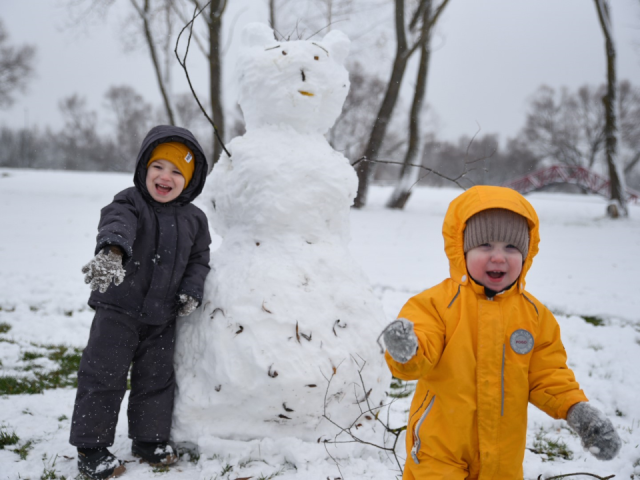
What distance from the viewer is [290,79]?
8.24ft

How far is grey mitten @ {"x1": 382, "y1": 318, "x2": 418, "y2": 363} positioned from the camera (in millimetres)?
1323

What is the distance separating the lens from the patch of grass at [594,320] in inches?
189

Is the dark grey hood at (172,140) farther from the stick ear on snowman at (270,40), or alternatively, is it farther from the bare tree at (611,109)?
the bare tree at (611,109)

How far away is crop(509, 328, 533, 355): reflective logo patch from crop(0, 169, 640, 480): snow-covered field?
3.26 ft

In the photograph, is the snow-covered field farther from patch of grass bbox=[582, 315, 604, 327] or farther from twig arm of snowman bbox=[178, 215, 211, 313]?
twig arm of snowman bbox=[178, 215, 211, 313]

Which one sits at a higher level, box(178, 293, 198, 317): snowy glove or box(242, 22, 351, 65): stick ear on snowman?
box(242, 22, 351, 65): stick ear on snowman

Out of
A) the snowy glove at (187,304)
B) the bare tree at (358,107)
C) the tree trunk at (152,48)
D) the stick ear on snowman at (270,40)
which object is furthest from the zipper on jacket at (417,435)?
the bare tree at (358,107)

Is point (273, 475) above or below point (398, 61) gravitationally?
below

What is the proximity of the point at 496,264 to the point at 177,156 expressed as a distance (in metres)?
1.63

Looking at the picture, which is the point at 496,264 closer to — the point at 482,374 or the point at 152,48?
the point at 482,374

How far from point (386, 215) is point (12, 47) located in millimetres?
20702

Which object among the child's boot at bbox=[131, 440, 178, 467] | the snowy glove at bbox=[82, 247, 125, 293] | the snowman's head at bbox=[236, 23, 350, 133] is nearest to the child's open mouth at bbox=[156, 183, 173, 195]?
the snowy glove at bbox=[82, 247, 125, 293]

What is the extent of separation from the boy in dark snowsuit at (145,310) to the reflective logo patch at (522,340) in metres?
1.47

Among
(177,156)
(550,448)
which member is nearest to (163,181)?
(177,156)
